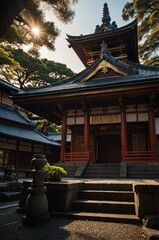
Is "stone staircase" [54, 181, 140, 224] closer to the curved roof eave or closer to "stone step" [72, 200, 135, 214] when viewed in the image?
"stone step" [72, 200, 135, 214]

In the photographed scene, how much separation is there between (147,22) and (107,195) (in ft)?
73.2

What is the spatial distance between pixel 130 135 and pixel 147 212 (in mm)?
11510

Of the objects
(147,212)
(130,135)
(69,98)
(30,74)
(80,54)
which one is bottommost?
(147,212)

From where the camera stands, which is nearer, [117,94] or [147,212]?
[147,212]

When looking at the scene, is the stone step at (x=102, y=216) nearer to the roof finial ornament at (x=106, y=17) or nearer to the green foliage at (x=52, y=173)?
the green foliage at (x=52, y=173)

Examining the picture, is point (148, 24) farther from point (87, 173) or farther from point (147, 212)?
point (147, 212)

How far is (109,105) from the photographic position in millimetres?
14125

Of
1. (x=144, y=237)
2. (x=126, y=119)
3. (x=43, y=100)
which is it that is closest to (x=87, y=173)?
(x=126, y=119)

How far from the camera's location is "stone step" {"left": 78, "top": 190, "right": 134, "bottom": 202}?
5305mm

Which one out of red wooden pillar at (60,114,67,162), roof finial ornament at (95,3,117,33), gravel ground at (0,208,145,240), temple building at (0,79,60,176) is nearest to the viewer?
gravel ground at (0,208,145,240)

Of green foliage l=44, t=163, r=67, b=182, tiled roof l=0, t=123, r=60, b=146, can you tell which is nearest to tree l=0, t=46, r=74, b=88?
tiled roof l=0, t=123, r=60, b=146

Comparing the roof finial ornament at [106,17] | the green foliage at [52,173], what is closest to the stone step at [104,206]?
the green foliage at [52,173]

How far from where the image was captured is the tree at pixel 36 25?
9.63 m

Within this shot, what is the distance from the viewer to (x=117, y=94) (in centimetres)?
1215
